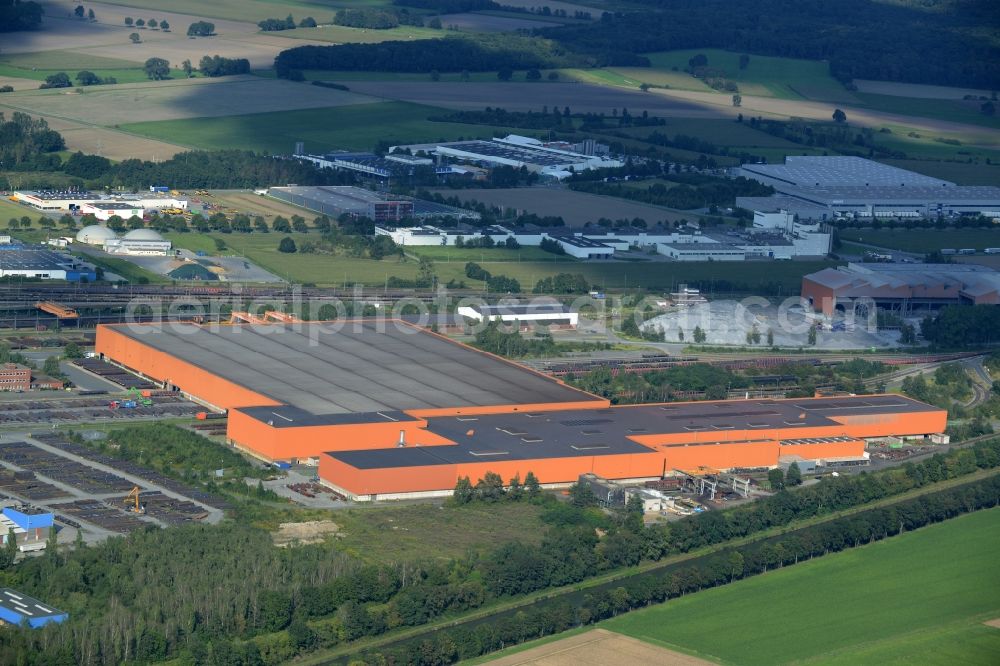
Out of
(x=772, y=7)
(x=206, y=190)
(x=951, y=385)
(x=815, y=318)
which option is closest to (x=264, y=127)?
(x=206, y=190)

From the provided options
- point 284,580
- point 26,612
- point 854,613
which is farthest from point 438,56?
point 26,612

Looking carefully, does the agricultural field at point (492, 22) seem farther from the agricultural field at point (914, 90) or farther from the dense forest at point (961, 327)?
the dense forest at point (961, 327)

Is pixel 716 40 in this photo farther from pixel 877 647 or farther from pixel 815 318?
pixel 877 647

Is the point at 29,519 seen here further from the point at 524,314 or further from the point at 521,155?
the point at 521,155

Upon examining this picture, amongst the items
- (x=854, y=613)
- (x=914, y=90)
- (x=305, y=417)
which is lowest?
(x=854, y=613)

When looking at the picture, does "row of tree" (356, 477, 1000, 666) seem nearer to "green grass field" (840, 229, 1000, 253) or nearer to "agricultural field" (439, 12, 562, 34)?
"green grass field" (840, 229, 1000, 253)

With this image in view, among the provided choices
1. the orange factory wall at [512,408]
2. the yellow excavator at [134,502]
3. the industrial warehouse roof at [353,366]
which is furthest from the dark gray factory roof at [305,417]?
the yellow excavator at [134,502]
